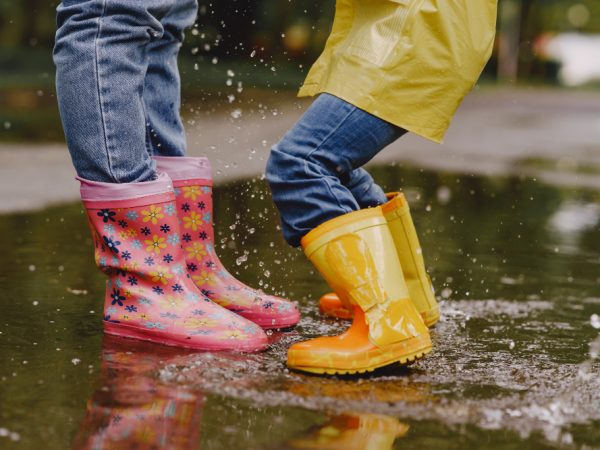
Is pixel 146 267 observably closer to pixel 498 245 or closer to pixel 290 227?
pixel 290 227

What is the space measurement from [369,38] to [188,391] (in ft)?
2.82

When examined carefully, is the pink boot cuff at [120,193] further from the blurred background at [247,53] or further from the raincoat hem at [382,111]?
the blurred background at [247,53]

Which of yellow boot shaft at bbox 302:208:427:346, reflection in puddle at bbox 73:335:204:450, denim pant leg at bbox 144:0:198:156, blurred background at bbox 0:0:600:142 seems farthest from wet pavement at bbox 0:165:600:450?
blurred background at bbox 0:0:600:142

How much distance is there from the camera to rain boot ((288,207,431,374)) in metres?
2.47

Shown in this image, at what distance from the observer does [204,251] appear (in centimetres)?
304

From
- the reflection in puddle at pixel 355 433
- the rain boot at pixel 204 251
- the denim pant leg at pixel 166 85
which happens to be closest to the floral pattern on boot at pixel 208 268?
the rain boot at pixel 204 251

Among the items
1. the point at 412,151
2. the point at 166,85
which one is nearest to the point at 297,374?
the point at 166,85

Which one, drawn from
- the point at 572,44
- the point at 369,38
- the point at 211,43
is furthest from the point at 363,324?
the point at 572,44

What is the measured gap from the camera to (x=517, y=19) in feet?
89.6

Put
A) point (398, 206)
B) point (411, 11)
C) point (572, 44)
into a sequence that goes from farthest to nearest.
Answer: point (572, 44) < point (398, 206) < point (411, 11)

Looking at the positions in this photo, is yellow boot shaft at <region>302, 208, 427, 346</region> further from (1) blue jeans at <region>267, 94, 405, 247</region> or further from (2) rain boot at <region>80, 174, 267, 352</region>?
(2) rain boot at <region>80, 174, 267, 352</region>

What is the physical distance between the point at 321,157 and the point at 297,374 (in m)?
0.48

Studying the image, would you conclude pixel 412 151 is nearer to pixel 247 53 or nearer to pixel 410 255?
pixel 410 255

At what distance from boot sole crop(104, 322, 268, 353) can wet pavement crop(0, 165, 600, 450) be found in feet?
0.14
